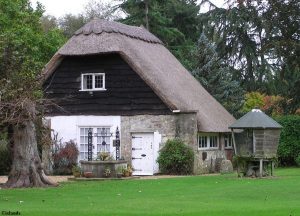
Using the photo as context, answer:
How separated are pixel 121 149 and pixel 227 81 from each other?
15.6m

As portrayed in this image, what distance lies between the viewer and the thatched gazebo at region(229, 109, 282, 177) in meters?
30.4

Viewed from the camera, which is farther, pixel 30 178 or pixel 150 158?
pixel 150 158

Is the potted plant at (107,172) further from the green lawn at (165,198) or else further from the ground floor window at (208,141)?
the ground floor window at (208,141)

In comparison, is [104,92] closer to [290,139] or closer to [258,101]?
[290,139]

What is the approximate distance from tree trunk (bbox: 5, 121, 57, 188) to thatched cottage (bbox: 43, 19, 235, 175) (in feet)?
27.4

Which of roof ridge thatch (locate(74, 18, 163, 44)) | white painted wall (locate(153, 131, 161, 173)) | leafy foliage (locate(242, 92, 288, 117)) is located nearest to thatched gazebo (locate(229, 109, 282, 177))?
white painted wall (locate(153, 131, 161, 173))

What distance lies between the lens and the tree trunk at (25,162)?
85.8 feet

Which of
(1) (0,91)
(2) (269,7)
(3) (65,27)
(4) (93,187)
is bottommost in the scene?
(4) (93,187)

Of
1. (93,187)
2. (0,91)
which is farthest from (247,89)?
(0,91)

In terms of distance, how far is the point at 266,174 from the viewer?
100.0ft

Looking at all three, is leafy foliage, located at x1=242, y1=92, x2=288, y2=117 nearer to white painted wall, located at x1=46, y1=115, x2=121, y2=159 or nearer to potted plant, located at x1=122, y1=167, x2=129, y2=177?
white painted wall, located at x1=46, y1=115, x2=121, y2=159

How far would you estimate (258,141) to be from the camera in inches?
1211

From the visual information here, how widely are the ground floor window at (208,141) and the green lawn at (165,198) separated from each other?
8287 millimetres

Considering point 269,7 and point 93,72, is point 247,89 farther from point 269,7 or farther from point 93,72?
point 93,72
